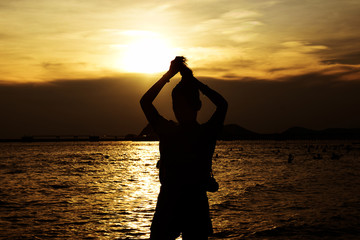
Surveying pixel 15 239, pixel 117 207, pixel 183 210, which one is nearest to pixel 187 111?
pixel 183 210

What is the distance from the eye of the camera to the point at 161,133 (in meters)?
3.46

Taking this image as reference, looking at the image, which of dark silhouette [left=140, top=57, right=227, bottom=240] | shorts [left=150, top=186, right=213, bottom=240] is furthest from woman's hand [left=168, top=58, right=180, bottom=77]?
shorts [left=150, top=186, right=213, bottom=240]

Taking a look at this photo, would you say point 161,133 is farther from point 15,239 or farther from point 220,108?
point 15,239

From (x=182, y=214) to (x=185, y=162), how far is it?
17.3 inches

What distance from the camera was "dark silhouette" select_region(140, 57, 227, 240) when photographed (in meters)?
3.46

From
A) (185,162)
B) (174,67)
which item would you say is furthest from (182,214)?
(174,67)

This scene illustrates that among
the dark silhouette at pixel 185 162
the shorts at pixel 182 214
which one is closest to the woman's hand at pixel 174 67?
the dark silhouette at pixel 185 162

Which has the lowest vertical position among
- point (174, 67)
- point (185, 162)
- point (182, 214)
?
point (182, 214)

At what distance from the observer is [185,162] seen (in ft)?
11.5

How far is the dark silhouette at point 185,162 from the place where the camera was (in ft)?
11.4

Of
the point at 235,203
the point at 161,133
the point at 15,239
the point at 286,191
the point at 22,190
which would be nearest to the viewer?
the point at 161,133

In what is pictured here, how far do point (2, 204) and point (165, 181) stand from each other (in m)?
22.3

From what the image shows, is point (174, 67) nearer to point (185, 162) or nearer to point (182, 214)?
point (185, 162)

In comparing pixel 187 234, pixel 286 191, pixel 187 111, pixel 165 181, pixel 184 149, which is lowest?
pixel 286 191
